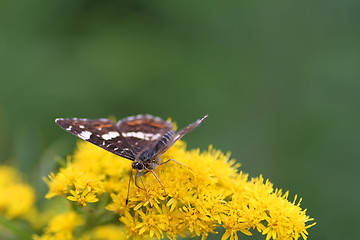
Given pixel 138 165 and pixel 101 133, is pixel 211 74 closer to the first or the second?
pixel 101 133

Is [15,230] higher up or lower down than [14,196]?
lower down

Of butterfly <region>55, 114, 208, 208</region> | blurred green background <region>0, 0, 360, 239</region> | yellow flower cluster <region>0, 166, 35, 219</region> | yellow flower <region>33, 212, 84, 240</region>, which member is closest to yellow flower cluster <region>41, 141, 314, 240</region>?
yellow flower <region>33, 212, 84, 240</region>

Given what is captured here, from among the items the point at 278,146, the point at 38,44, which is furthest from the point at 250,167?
the point at 38,44

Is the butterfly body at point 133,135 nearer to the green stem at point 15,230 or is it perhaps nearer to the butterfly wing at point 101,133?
the butterfly wing at point 101,133

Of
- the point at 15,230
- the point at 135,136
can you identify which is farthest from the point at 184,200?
the point at 15,230

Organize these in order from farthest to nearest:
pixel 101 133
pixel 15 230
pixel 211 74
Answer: pixel 211 74
pixel 101 133
pixel 15 230
